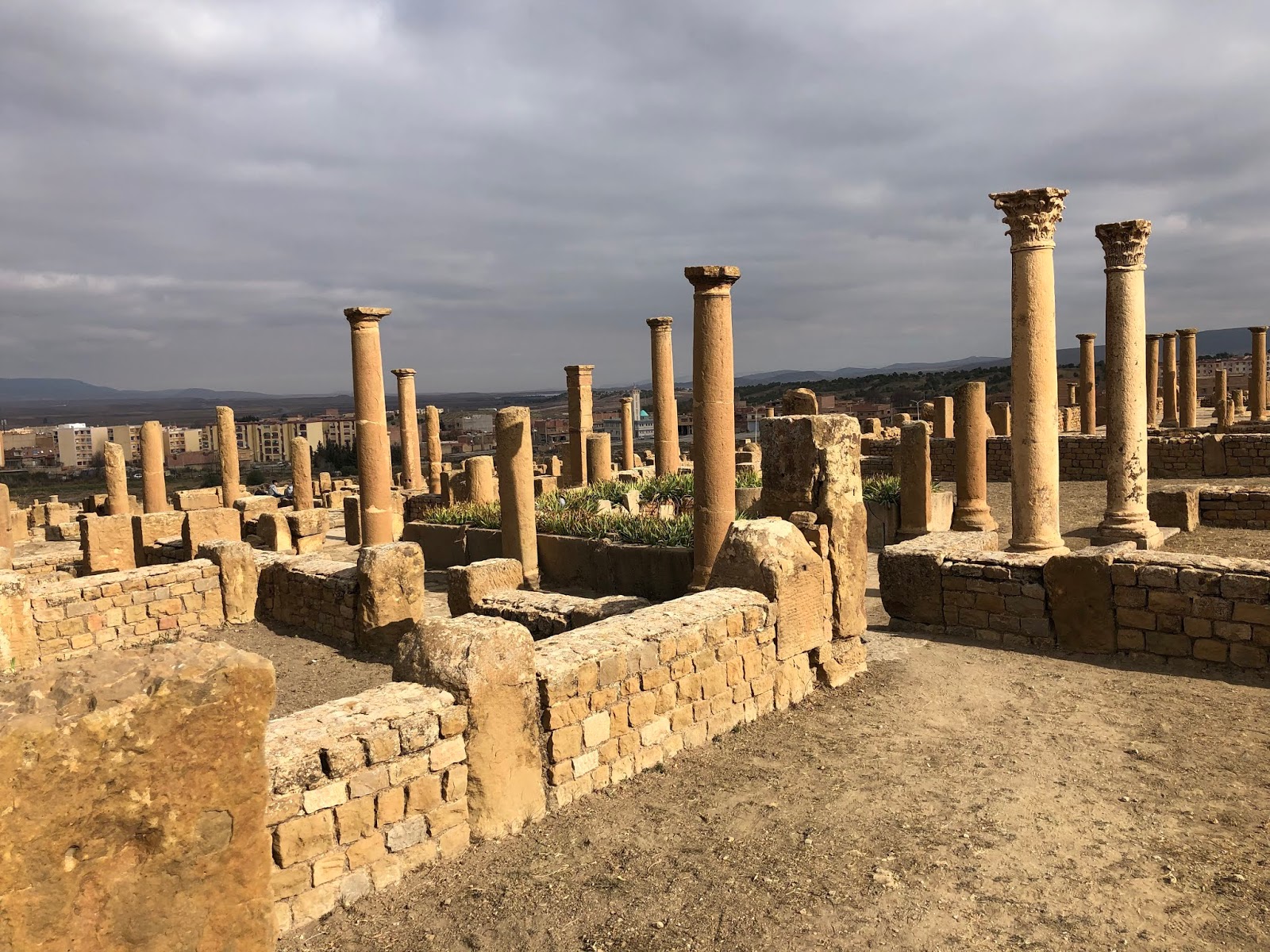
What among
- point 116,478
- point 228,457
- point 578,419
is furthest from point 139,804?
point 116,478

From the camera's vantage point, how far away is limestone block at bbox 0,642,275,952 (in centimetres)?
264

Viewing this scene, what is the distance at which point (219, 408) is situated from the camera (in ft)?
77.3

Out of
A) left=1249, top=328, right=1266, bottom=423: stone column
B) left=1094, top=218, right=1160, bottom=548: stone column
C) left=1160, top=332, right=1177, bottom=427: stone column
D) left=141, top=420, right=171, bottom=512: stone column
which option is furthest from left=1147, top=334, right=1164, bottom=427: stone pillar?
left=141, top=420, right=171, bottom=512: stone column

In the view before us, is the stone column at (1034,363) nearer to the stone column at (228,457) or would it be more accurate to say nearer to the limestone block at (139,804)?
the limestone block at (139,804)

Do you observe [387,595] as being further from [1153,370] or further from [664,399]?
[1153,370]

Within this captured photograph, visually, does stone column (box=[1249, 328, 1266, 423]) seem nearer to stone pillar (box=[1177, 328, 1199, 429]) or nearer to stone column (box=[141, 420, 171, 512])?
stone pillar (box=[1177, 328, 1199, 429])

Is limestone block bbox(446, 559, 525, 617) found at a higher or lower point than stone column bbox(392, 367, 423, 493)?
lower

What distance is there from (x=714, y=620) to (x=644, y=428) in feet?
279

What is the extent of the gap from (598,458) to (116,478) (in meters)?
12.4

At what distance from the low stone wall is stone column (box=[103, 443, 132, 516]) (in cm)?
2069

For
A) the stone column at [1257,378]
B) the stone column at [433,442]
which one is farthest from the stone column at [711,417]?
the stone column at [1257,378]

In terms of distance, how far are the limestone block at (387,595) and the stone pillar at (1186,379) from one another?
26.2 m

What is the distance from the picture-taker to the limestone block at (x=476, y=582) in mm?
10156

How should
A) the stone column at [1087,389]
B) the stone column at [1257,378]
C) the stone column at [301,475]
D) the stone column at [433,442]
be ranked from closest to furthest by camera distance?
the stone column at [301,475] < the stone column at [1257,378] < the stone column at [433,442] < the stone column at [1087,389]
